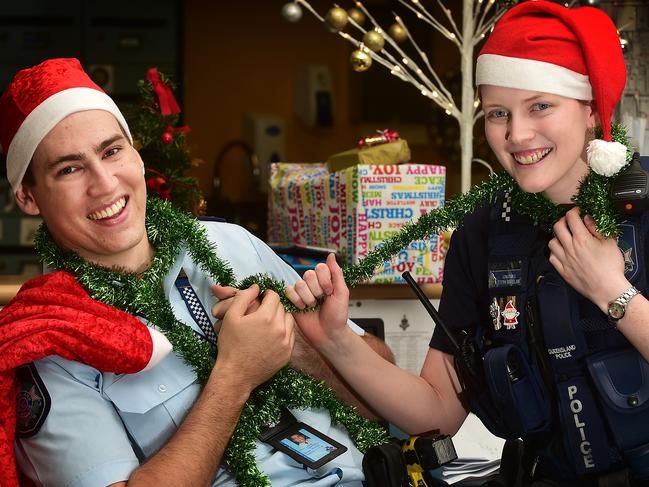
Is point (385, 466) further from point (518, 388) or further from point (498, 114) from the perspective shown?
point (498, 114)

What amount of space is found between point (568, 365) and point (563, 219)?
27 cm

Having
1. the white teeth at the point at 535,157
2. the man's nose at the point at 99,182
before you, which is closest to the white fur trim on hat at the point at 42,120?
the man's nose at the point at 99,182

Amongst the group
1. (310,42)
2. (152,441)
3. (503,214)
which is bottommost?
(152,441)

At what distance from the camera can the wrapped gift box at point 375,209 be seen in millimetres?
2734

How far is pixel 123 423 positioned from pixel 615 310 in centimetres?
91

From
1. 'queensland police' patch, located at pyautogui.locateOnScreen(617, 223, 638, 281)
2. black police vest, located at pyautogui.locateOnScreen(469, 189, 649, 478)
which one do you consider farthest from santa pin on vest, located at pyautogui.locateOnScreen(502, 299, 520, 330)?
'queensland police' patch, located at pyautogui.locateOnScreen(617, 223, 638, 281)

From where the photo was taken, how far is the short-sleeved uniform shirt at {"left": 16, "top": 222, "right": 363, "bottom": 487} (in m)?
1.63

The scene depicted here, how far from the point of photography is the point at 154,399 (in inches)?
69.9

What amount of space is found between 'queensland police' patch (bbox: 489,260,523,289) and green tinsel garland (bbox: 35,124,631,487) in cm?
10

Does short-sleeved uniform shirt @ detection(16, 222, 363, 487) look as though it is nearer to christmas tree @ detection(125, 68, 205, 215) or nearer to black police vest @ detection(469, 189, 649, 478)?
black police vest @ detection(469, 189, 649, 478)

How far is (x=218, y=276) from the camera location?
1.87 m

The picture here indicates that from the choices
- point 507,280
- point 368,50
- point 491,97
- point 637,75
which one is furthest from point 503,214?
point 637,75

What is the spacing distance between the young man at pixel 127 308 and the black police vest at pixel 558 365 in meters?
0.38

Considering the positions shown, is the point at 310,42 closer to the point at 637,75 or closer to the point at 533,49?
the point at 637,75
